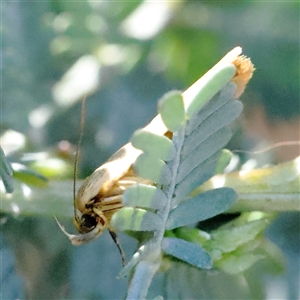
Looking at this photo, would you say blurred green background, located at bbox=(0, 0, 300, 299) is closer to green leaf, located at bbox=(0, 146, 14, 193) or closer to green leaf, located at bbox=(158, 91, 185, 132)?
green leaf, located at bbox=(0, 146, 14, 193)

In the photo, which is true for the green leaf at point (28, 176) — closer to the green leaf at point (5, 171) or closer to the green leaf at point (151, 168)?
the green leaf at point (5, 171)

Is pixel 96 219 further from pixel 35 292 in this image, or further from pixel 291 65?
pixel 291 65

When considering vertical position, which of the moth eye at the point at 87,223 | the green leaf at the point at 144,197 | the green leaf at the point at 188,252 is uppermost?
the green leaf at the point at 144,197

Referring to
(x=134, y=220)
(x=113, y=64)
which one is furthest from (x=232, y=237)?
(x=113, y=64)

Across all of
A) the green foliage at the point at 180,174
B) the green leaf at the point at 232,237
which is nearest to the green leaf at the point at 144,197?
the green foliage at the point at 180,174

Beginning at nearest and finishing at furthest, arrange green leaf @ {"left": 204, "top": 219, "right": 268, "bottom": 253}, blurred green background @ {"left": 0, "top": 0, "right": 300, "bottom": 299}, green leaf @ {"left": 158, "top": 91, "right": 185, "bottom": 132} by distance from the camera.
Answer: green leaf @ {"left": 158, "top": 91, "right": 185, "bottom": 132} < green leaf @ {"left": 204, "top": 219, "right": 268, "bottom": 253} < blurred green background @ {"left": 0, "top": 0, "right": 300, "bottom": 299}

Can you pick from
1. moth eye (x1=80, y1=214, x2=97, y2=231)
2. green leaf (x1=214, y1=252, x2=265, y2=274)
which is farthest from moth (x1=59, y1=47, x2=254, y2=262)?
green leaf (x1=214, y1=252, x2=265, y2=274)

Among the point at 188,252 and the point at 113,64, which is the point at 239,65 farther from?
the point at 113,64
